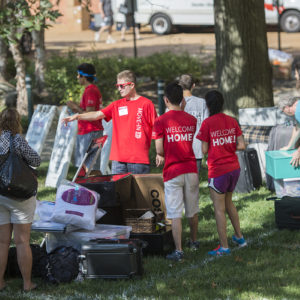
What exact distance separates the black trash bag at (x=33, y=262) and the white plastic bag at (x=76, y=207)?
0.35m

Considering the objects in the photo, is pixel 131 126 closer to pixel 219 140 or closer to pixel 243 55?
pixel 219 140

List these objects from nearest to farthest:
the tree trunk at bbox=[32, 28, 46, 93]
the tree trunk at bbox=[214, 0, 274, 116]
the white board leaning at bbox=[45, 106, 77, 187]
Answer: the white board leaning at bbox=[45, 106, 77, 187] < the tree trunk at bbox=[214, 0, 274, 116] < the tree trunk at bbox=[32, 28, 46, 93]

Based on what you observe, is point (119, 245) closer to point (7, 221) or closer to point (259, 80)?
point (7, 221)

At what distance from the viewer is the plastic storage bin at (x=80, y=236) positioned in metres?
6.91

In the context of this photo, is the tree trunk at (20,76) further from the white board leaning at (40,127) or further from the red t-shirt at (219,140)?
the red t-shirt at (219,140)

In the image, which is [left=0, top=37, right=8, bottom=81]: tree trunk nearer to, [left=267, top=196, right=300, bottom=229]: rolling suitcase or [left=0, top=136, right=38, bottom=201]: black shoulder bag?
[left=267, top=196, right=300, bottom=229]: rolling suitcase

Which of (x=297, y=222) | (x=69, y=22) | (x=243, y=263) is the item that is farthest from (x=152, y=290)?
(x=69, y=22)

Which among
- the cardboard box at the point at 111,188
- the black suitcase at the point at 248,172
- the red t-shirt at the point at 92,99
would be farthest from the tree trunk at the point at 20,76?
the cardboard box at the point at 111,188

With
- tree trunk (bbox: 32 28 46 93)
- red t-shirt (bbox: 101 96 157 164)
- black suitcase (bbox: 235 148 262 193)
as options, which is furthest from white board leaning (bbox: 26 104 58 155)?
tree trunk (bbox: 32 28 46 93)

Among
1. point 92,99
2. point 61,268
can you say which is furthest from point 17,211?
point 92,99

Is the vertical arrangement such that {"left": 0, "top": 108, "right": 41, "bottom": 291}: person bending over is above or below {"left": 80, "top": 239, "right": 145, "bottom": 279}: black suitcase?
above

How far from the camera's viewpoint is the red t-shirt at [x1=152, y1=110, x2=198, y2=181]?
6.91 metres

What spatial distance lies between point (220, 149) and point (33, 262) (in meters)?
2.06

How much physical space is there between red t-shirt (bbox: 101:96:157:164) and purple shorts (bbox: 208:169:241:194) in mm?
1073
